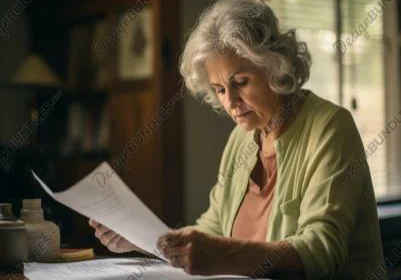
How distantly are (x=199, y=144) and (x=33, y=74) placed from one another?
4.31 ft

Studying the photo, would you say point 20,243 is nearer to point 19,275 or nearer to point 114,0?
point 19,275

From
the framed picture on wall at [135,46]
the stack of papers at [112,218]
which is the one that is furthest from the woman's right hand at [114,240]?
the framed picture on wall at [135,46]

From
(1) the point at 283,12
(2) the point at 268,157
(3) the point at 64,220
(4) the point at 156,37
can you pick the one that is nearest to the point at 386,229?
(2) the point at 268,157

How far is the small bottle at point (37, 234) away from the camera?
1.51m

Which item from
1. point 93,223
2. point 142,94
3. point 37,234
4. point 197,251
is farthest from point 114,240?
point 142,94

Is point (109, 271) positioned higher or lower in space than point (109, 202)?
lower

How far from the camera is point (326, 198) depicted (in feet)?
4.61

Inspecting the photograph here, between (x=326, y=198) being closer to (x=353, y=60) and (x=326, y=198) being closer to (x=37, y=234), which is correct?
(x=37, y=234)

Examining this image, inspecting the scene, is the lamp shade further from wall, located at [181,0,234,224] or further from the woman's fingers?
the woman's fingers

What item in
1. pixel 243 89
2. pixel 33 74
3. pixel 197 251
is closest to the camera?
pixel 197 251

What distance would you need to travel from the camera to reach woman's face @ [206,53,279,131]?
1606 mm

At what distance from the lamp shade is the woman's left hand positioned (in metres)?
3.10

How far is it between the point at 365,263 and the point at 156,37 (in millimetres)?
2170

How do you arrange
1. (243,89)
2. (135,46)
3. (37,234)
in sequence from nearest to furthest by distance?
(37,234), (243,89), (135,46)
